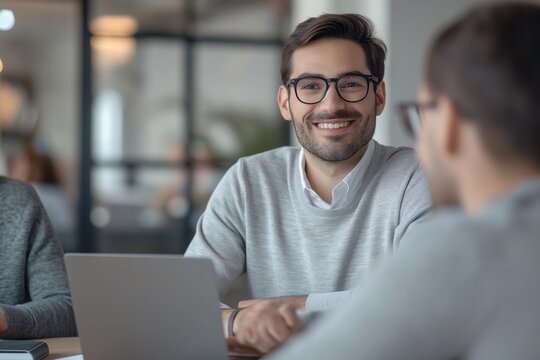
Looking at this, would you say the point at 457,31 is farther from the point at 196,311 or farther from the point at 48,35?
the point at 48,35

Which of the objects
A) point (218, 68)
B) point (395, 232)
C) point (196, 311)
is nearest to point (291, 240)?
point (395, 232)

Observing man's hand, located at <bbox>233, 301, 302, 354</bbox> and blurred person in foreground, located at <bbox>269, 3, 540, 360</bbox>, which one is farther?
man's hand, located at <bbox>233, 301, 302, 354</bbox>

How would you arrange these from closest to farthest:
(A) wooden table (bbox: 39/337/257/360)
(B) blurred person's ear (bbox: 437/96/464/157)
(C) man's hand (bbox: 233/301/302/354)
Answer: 1. (B) blurred person's ear (bbox: 437/96/464/157)
2. (C) man's hand (bbox: 233/301/302/354)
3. (A) wooden table (bbox: 39/337/257/360)

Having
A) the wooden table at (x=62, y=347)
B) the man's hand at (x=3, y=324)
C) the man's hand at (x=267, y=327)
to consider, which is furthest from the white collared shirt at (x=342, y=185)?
the man's hand at (x=3, y=324)

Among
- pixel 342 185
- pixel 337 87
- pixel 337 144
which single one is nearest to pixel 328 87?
pixel 337 87

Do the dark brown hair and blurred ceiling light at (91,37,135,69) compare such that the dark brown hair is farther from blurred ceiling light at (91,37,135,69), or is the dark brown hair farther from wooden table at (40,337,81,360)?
blurred ceiling light at (91,37,135,69)

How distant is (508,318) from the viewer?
98 cm

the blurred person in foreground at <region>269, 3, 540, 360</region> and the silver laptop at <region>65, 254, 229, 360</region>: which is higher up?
the blurred person in foreground at <region>269, 3, 540, 360</region>

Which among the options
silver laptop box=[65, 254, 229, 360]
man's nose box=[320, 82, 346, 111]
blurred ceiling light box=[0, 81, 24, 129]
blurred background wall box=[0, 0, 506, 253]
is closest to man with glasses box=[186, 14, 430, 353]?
man's nose box=[320, 82, 346, 111]

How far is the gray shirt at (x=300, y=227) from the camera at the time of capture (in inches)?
88.4

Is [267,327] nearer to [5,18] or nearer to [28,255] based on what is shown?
[28,255]

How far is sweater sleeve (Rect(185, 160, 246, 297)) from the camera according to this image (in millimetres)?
2328

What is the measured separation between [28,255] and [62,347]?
0.41m

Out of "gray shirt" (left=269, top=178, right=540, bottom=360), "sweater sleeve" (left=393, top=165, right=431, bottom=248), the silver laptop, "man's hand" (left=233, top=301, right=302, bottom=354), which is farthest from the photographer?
"sweater sleeve" (left=393, top=165, right=431, bottom=248)
